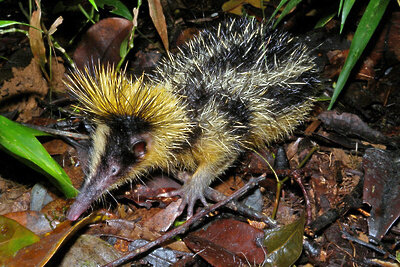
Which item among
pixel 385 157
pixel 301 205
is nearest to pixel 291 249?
pixel 301 205

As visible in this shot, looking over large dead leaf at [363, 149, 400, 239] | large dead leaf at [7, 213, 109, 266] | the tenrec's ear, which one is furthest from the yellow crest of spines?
large dead leaf at [363, 149, 400, 239]

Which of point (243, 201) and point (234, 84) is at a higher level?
point (234, 84)

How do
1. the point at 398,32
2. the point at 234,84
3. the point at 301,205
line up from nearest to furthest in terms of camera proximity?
the point at 234,84, the point at 301,205, the point at 398,32

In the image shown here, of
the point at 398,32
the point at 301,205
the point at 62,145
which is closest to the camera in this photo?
the point at 301,205

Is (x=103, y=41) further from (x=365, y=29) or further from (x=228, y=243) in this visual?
(x=365, y=29)

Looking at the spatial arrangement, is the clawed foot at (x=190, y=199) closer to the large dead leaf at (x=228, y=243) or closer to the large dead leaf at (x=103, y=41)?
the large dead leaf at (x=228, y=243)

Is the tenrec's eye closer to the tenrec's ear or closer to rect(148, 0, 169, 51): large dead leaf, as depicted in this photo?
the tenrec's ear

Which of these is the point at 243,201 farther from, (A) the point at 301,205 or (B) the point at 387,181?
Result: (B) the point at 387,181
